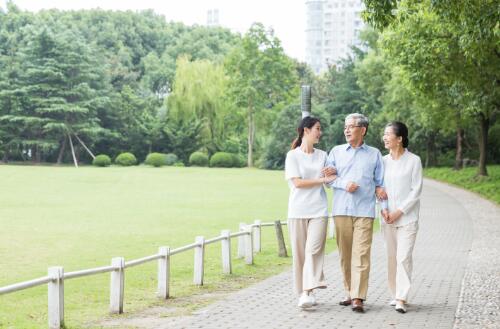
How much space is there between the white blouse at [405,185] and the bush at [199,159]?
63073mm

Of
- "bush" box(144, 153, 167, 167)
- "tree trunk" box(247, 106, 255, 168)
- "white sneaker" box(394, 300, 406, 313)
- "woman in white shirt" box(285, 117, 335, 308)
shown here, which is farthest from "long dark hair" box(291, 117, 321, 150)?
"tree trunk" box(247, 106, 255, 168)

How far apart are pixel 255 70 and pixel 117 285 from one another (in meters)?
68.4

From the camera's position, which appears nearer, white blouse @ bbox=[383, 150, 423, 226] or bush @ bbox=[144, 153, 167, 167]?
white blouse @ bbox=[383, 150, 423, 226]

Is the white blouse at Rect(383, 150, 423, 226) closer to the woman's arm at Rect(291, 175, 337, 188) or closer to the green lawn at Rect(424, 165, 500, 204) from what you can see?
the woman's arm at Rect(291, 175, 337, 188)

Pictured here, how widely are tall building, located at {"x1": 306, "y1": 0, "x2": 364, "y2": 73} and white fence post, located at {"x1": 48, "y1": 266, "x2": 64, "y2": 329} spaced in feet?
591

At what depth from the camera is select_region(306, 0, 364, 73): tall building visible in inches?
7382

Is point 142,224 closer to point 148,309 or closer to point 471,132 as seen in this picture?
point 148,309

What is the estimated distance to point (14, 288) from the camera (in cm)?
669

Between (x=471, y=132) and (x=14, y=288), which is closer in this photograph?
(x=14, y=288)

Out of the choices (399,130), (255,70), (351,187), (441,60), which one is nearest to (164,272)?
(351,187)

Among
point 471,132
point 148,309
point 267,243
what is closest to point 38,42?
point 471,132

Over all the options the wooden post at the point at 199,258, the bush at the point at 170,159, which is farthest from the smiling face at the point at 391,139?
the bush at the point at 170,159

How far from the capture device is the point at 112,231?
20.3m

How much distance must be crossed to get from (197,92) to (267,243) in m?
58.6
